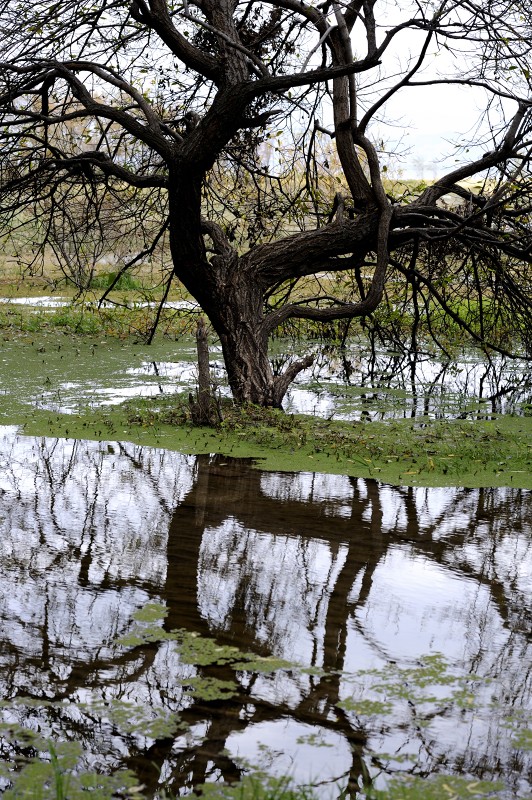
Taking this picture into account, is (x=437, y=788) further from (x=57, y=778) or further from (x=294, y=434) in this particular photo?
(x=294, y=434)

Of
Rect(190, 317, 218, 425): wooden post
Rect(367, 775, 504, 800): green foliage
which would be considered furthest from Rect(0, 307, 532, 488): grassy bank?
Rect(367, 775, 504, 800): green foliage

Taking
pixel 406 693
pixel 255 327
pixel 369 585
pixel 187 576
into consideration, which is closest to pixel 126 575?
pixel 187 576

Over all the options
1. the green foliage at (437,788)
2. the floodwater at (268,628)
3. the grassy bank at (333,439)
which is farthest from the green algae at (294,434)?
the green foliage at (437,788)

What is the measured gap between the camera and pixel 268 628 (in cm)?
480

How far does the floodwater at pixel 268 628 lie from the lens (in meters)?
3.60

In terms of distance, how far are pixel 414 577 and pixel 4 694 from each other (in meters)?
2.58

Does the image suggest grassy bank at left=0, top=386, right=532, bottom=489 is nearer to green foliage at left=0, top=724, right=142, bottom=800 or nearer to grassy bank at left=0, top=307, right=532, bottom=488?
grassy bank at left=0, top=307, right=532, bottom=488

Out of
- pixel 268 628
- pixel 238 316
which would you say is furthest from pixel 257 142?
pixel 268 628

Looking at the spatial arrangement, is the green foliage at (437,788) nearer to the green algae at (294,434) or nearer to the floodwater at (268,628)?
the floodwater at (268,628)

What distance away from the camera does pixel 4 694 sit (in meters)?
3.93

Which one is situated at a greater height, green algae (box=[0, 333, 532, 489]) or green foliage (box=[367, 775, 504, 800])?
green algae (box=[0, 333, 532, 489])

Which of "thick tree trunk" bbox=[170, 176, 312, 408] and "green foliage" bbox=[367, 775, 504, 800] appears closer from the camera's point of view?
"green foliage" bbox=[367, 775, 504, 800]

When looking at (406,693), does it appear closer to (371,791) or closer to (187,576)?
(371,791)

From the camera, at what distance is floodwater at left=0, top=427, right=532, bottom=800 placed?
3.60 metres
